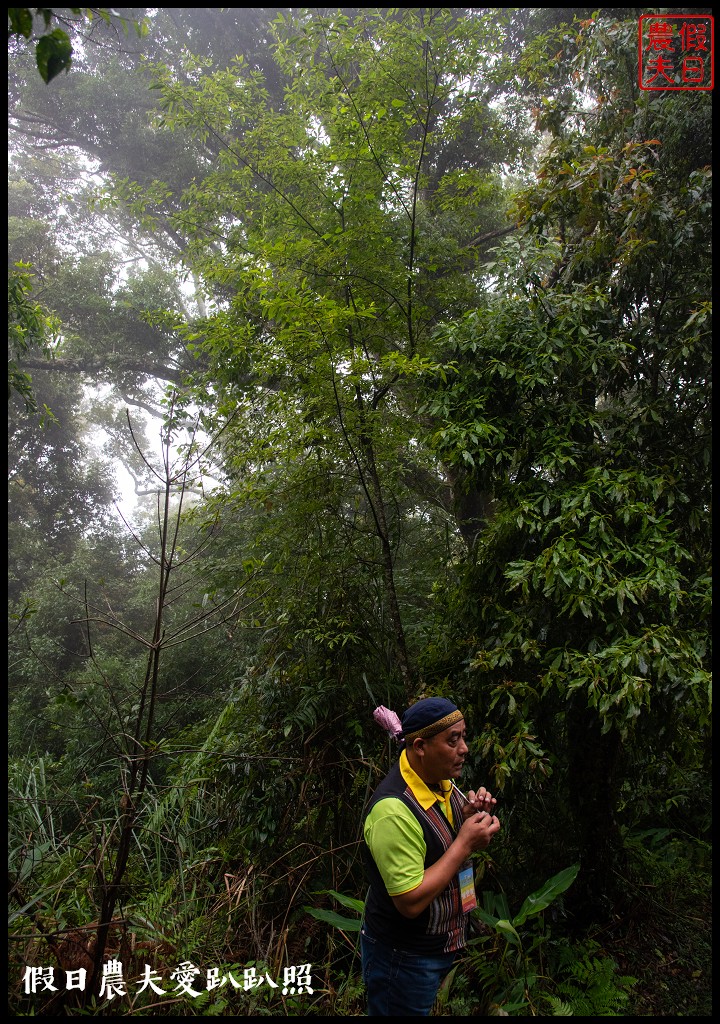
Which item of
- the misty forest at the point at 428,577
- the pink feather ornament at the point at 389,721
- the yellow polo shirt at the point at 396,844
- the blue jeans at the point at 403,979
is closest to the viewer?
the yellow polo shirt at the point at 396,844

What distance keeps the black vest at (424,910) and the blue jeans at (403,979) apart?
1.1 inches

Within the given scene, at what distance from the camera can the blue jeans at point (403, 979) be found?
5.69 ft

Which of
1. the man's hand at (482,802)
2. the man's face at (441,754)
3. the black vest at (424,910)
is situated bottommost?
the black vest at (424,910)

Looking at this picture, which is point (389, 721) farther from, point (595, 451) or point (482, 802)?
point (595, 451)

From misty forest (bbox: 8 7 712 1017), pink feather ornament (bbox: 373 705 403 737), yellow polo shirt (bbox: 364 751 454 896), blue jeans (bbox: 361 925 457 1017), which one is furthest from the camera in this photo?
misty forest (bbox: 8 7 712 1017)

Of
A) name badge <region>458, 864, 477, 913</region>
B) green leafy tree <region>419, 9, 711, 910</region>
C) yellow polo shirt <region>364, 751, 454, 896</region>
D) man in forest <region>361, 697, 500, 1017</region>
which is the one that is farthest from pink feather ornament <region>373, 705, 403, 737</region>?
green leafy tree <region>419, 9, 711, 910</region>

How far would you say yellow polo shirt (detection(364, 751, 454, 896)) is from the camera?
1.61 metres

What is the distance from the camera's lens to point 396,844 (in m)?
1.63

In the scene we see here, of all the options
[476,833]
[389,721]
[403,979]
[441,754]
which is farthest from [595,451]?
[403,979]

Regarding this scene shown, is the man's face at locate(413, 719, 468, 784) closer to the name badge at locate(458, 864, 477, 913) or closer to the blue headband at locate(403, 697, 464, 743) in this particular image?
the blue headband at locate(403, 697, 464, 743)

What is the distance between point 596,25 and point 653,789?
4689 millimetres

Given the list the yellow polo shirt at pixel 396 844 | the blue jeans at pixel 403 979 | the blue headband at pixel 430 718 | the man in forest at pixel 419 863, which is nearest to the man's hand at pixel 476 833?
the man in forest at pixel 419 863

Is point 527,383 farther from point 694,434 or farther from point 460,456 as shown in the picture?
point 694,434

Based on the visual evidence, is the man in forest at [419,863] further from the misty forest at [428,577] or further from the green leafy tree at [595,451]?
the green leafy tree at [595,451]
